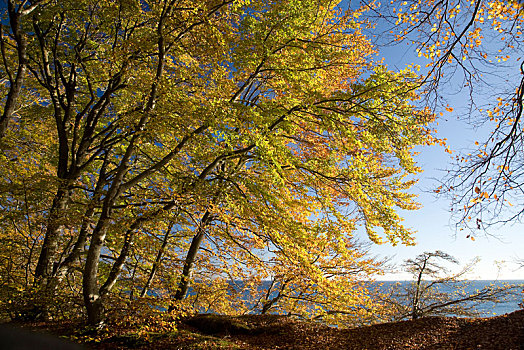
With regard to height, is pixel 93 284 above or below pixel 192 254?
below

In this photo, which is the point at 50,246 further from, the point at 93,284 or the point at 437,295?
the point at 437,295

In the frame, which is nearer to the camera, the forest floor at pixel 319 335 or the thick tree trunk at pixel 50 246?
the forest floor at pixel 319 335

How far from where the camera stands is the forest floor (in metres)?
6.30

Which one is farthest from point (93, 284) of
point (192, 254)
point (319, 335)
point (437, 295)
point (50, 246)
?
point (437, 295)

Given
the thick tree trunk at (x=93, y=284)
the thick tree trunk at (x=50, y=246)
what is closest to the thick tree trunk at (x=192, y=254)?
the thick tree trunk at (x=93, y=284)

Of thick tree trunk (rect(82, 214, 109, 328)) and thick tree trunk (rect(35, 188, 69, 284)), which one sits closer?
thick tree trunk (rect(82, 214, 109, 328))

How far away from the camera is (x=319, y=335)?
26.1 feet

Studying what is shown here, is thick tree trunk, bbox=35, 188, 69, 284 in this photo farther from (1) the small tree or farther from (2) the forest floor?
(1) the small tree

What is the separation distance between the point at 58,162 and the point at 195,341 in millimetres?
6920

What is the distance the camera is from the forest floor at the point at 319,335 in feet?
20.7

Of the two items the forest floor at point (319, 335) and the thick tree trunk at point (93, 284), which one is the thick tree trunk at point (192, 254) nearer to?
the forest floor at point (319, 335)

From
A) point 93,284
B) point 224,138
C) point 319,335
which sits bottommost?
point 319,335

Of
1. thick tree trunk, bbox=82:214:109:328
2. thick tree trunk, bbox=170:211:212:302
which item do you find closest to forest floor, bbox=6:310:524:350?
thick tree trunk, bbox=82:214:109:328

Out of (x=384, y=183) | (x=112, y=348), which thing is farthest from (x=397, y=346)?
(x=112, y=348)
